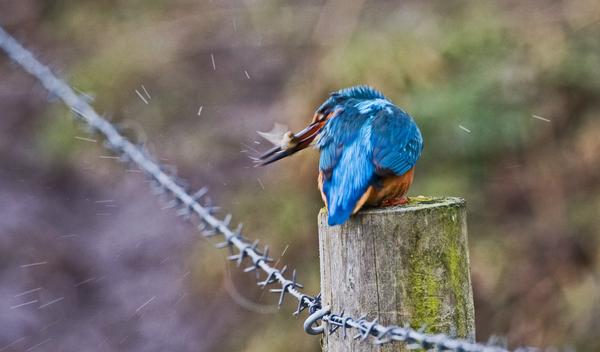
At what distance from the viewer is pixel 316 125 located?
2.23 m

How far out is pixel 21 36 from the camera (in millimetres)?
7512

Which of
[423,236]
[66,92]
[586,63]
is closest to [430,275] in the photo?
[423,236]

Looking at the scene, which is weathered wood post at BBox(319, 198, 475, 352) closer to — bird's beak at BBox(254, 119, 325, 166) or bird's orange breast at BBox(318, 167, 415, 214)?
bird's orange breast at BBox(318, 167, 415, 214)

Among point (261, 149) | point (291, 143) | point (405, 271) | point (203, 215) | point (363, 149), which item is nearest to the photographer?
point (405, 271)

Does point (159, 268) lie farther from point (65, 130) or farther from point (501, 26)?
point (501, 26)

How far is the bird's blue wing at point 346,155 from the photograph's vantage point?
1978mm

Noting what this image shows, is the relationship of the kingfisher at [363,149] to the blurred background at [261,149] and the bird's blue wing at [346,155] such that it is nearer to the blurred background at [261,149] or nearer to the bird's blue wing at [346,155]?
the bird's blue wing at [346,155]

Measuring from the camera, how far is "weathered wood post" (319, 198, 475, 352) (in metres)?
1.63

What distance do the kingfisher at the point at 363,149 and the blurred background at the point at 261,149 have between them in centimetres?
94

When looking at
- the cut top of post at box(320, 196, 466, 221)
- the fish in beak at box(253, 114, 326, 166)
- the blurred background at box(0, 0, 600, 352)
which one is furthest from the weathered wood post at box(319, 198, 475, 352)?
the blurred background at box(0, 0, 600, 352)

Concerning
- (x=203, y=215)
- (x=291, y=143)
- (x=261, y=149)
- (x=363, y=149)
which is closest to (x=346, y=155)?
(x=363, y=149)

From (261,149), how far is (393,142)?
368cm

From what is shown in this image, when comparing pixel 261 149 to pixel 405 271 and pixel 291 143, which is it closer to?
pixel 291 143

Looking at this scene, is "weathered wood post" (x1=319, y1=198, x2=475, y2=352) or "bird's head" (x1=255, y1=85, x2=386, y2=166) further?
"bird's head" (x1=255, y1=85, x2=386, y2=166)
